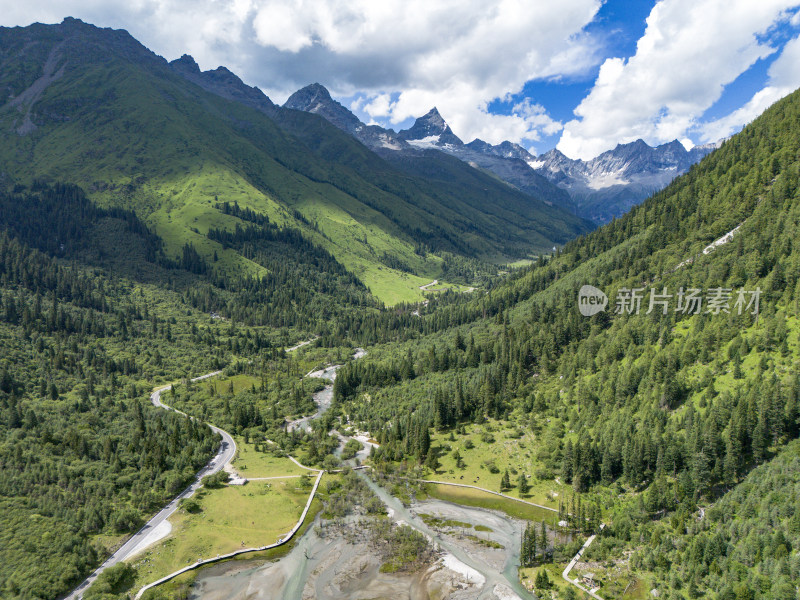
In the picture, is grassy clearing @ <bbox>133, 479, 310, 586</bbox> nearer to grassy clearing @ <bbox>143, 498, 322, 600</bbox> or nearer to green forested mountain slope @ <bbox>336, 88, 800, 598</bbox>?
grassy clearing @ <bbox>143, 498, 322, 600</bbox>

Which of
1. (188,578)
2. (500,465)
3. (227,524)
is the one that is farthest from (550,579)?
A: (227,524)

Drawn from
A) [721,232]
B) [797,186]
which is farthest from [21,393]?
[797,186]

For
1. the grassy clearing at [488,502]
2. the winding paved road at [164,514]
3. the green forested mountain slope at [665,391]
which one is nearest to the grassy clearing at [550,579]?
the green forested mountain slope at [665,391]

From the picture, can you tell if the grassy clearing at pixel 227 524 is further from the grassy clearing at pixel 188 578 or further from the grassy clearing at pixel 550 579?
the grassy clearing at pixel 550 579

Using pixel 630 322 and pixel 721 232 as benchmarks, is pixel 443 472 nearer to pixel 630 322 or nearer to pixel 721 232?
pixel 630 322

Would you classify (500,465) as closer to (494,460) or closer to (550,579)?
(494,460)

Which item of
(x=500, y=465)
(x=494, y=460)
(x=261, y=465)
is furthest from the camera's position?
(x=261, y=465)
